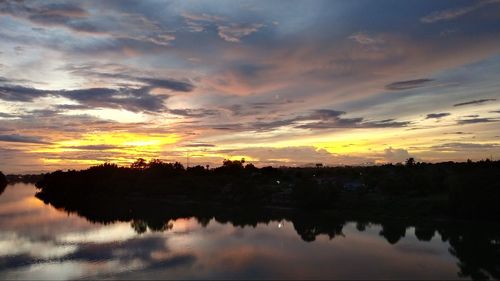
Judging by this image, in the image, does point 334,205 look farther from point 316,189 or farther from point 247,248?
point 247,248

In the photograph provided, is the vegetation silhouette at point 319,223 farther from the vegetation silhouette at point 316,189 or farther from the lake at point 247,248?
the vegetation silhouette at point 316,189

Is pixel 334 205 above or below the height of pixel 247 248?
above

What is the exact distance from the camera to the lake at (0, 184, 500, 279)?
99.0 ft

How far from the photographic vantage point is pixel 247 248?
3981 cm

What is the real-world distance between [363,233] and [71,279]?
28.7m

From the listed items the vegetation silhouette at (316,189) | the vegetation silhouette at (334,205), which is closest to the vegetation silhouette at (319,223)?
the vegetation silhouette at (334,205)

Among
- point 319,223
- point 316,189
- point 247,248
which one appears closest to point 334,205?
point 316,189

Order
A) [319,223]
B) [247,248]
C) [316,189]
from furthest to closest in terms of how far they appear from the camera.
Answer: [316,189] < [319,223] < [247,248]

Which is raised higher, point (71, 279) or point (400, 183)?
point (400, 183)

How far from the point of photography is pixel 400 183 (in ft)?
217

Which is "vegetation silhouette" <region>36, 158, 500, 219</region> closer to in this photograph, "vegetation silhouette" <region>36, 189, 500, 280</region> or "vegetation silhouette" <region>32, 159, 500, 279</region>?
"vegetation silhouette" <region>32, 159, 500, 279</region>

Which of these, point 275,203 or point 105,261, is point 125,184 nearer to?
point 275,203

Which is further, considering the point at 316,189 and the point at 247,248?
the point at 316,189

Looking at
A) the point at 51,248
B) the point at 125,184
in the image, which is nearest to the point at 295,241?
the point at 51,248
